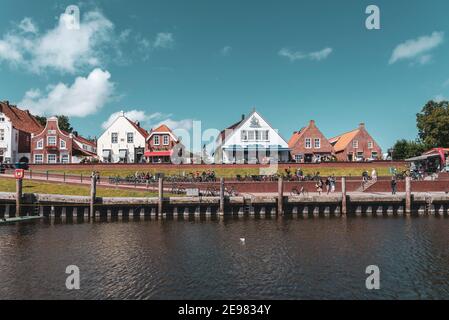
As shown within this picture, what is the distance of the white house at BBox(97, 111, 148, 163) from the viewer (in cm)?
5503

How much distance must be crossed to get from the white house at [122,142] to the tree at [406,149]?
4978 cm

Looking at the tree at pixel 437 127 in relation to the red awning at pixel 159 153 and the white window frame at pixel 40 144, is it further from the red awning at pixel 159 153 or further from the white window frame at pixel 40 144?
the white window frame at pixel 40 144

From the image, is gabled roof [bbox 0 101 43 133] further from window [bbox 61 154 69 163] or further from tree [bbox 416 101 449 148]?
tree [bbox 416 101 449 148]

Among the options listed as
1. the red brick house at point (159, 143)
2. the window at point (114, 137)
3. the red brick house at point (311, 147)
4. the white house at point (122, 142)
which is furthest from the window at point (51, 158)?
the red brick house at point (311, 147)

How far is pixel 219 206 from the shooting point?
2989 centimetres

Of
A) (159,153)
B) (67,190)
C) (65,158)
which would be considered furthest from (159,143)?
(67,190)

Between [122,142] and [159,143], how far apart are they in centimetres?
773

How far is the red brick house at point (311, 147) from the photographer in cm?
5322

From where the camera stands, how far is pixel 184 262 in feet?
52.5

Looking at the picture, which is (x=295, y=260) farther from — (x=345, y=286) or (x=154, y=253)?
(x=154, y=253)

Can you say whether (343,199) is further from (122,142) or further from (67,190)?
(122,142)

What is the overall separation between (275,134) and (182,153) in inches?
696

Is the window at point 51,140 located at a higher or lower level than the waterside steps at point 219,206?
higher
